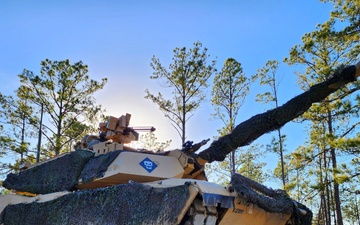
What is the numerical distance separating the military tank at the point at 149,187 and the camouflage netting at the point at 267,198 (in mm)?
15

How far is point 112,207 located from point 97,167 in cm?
143

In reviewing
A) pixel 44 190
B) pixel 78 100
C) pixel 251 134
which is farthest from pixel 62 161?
pixel 78 100

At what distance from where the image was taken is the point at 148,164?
7.21 meters

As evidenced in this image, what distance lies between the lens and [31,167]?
868 centimetres

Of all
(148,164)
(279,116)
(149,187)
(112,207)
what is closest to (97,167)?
(148,164)

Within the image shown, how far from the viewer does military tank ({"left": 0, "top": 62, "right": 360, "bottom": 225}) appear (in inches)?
213

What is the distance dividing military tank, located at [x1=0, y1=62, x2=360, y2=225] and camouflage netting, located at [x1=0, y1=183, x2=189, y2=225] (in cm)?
1

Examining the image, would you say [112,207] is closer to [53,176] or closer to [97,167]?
[97,167]

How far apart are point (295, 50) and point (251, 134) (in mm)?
13575

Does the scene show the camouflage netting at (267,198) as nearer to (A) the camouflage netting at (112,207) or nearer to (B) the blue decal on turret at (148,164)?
(A) the camouflage netting at (112,207)

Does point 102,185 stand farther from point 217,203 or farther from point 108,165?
point 217,203

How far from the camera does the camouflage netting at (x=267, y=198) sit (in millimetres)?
5730

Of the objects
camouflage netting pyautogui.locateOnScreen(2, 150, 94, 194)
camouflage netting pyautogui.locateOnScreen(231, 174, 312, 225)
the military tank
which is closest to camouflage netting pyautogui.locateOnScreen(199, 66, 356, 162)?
the military tank

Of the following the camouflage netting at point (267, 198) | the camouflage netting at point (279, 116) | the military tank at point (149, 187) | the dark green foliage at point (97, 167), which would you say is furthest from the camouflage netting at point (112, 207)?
the camouflage netting at point (279, 116)
